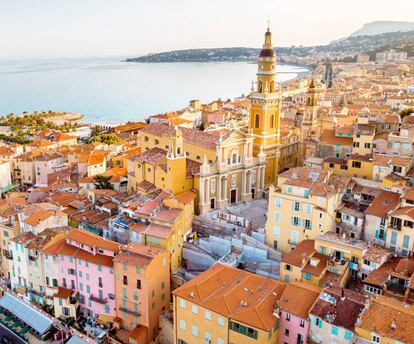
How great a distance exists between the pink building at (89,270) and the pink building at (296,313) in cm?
1061

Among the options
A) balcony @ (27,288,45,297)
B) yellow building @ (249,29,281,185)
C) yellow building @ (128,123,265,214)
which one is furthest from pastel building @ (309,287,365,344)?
yellow building @ (249,29,281,185)

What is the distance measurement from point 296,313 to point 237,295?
9.64 feet

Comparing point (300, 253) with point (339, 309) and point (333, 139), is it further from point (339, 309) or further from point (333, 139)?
point (333, 139)

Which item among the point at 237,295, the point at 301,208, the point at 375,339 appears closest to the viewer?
the point at 375,339

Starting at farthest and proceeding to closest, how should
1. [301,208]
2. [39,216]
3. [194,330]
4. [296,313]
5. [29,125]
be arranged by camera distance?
[29,125], [39,216], [301,208], [194,330], [296,313]

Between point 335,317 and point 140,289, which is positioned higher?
point 335,317

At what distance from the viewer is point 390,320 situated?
18844 mm

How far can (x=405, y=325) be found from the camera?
18469 mm

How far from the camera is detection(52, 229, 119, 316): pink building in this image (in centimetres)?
2698

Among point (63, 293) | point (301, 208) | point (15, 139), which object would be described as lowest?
point (63, 293)

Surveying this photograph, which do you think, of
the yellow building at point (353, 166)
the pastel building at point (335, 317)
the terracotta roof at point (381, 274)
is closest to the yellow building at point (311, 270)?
the terracotta roof at point (381, 274)

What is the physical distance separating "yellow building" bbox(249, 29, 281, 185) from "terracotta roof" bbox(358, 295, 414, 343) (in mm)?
21570

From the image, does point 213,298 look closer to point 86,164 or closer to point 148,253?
point 148,253

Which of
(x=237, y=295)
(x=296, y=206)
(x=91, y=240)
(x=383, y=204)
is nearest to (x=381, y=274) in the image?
(x=383, y=204)
